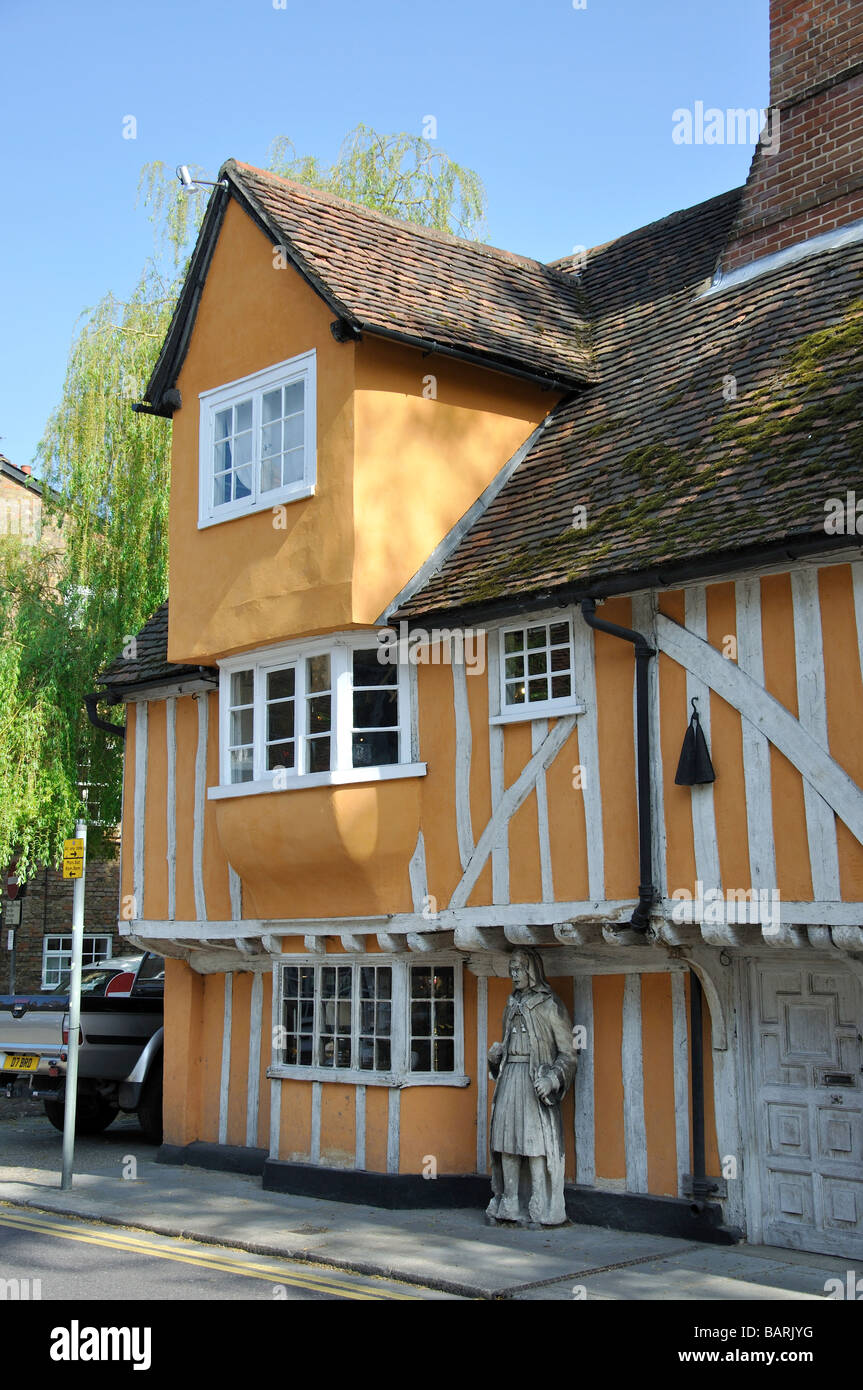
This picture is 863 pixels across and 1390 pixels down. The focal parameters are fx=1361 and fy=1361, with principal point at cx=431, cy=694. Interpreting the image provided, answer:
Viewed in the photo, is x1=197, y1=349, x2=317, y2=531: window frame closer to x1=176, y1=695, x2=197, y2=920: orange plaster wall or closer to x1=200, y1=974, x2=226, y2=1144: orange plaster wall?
x1=176, y1=695, x2=197, y2=920: orange plaster wall

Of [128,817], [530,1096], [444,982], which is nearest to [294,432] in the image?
[444,982]

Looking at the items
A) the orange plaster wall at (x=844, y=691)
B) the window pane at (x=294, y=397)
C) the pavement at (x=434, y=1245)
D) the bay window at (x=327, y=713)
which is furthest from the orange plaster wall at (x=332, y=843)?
the orange plaster wall at (x=844, y=691)

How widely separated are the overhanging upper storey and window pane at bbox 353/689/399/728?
305cm

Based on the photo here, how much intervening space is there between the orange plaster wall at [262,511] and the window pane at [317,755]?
3.18 ft

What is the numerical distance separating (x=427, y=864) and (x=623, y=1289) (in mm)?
4013

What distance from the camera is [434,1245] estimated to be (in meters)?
9.82

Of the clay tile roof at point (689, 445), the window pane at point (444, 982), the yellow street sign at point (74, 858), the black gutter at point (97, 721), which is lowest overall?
the window pane at point (444, 982)

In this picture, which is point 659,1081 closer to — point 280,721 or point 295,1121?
point 295,1121

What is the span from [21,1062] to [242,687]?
5.37 m

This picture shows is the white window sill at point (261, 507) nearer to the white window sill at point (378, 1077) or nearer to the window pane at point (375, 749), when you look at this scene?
the window pane at point (375, 749)

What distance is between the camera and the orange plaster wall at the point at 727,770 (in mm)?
9258

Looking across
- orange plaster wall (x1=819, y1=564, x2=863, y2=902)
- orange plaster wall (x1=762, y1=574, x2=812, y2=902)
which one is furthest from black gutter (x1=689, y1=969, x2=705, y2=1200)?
orange plaster wall (x1=819, y1=564, x2=863, y2=902)

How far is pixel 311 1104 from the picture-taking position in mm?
12445
